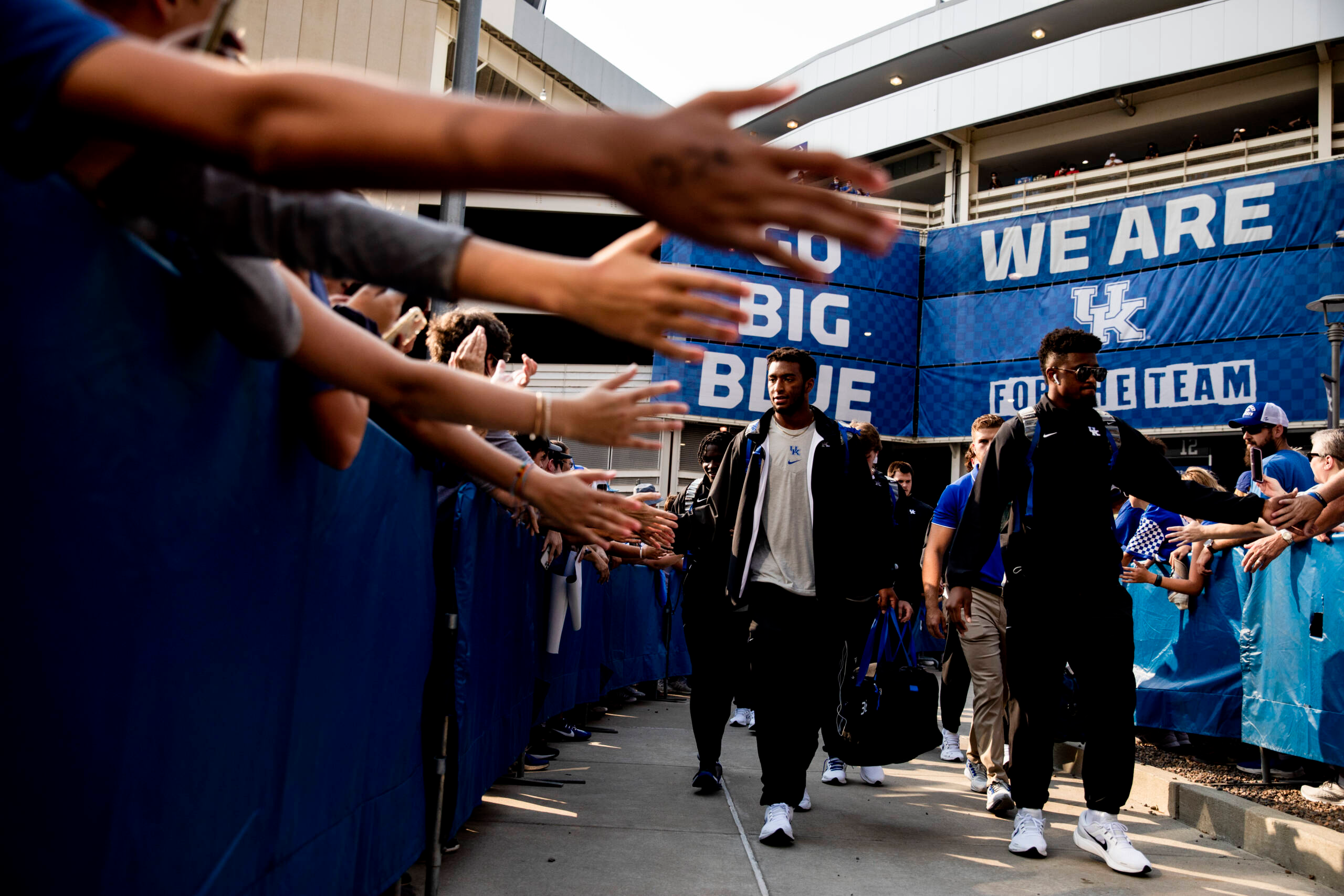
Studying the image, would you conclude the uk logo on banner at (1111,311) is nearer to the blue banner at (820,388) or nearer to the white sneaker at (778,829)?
the blue banner at (820,388)

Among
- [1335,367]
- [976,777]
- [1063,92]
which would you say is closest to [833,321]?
[1063,92]

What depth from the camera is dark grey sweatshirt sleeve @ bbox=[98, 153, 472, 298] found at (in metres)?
1.29

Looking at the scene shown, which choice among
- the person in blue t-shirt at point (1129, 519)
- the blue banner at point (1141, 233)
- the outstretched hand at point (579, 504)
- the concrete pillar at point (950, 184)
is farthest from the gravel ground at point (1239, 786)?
the concrete pillar at point (950, 184)

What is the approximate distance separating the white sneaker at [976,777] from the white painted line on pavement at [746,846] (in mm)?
1624

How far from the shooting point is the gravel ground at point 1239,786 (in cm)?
521

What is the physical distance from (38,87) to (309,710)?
1.74m

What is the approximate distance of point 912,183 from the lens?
1122 inches

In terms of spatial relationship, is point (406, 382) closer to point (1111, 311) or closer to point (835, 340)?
point (1111, 311)

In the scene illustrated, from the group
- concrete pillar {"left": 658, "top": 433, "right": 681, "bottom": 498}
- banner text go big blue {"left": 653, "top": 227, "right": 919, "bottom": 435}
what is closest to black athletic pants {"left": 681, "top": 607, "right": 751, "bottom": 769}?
banner text go big blue {"left": 653, "top": 227, "right": 919, "bottom": 435}

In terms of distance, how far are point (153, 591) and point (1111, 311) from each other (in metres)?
22.3

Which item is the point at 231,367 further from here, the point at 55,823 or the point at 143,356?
the point at 55,823

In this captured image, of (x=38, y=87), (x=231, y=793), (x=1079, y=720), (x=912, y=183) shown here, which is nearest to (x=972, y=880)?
(x=1079, y=720)

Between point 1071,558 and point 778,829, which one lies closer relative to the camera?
point 778,829

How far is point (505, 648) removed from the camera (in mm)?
Result: 4926
